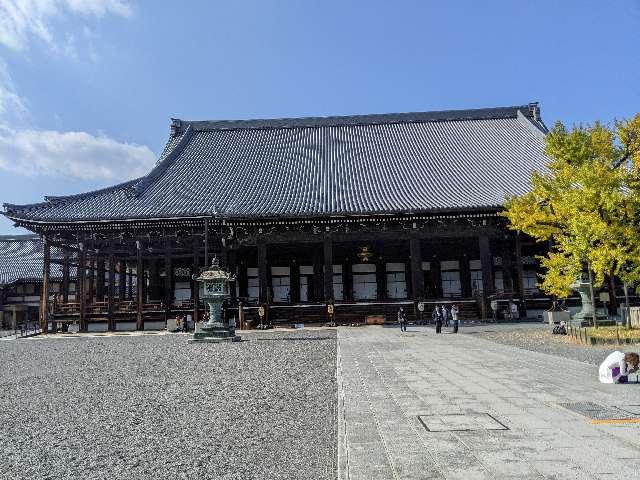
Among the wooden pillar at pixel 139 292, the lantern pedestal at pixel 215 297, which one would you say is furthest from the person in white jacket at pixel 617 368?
the wooden pillar at pixel 139 292

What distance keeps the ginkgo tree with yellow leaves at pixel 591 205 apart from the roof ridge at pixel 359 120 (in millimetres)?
21491

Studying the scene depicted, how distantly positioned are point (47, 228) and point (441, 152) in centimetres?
2454

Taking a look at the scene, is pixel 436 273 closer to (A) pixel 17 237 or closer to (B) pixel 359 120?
(B) pixel 359 120

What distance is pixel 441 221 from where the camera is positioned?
2459 cm

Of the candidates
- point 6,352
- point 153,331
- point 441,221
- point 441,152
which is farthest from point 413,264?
point 6,352

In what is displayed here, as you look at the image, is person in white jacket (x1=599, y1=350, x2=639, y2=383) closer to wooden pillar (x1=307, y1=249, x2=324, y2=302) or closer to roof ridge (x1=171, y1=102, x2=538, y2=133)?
wooden pillar (x1=307, y1=249, x2=324, y2=302)

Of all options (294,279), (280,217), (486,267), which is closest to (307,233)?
(280,217)

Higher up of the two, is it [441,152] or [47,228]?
[441,152]

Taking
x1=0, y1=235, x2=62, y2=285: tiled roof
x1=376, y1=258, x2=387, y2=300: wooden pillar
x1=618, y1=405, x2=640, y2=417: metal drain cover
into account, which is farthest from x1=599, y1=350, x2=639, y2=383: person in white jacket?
x1=0, y1=235, x2=62, y2=285: tiled roof

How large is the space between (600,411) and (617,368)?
2124mm

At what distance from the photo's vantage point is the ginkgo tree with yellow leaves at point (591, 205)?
14.3 meters

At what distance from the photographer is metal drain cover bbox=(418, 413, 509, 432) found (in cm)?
502

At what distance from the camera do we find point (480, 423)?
522 centimetres

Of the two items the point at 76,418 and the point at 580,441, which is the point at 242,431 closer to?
the point at 76,418
